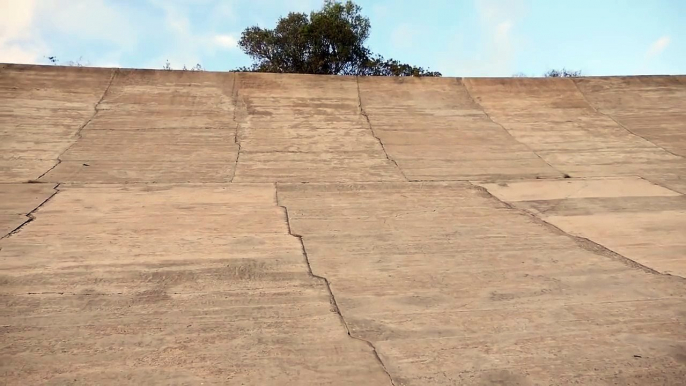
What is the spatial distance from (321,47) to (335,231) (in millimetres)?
25167

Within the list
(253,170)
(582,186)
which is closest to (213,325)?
(253,170)

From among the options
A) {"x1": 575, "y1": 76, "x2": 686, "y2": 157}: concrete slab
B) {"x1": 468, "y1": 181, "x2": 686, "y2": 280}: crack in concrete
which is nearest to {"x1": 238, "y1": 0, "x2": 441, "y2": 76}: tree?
{"x1": 575, "y1": 76, "x2": 686, "y2": 157}: concrete slab

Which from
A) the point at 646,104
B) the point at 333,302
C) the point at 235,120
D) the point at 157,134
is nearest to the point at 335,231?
the point at 333,302

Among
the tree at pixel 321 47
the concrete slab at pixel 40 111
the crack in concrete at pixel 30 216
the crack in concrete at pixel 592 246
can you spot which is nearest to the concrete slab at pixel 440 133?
the crack in concrete at pixel 592 246

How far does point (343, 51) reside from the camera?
29672mm

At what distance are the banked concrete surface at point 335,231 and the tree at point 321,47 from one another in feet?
58.5

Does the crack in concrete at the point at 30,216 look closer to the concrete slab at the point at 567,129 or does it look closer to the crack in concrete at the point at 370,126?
the crack in concrete at the point at 370,126

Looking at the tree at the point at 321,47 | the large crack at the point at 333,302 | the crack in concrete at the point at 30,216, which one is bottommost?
the large crack at the point at 333,302

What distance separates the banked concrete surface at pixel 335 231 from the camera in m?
3.40

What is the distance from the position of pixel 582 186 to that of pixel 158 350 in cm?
616

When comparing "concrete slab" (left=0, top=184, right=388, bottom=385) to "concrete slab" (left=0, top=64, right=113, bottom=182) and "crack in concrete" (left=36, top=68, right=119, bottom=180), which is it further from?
"concrete slab" (left=0, top=64, right=113, bottom=182)

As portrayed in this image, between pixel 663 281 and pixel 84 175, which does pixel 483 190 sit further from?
pixel 84 175

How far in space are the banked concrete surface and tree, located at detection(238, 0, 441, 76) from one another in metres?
17.8

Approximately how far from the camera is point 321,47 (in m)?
29.9
